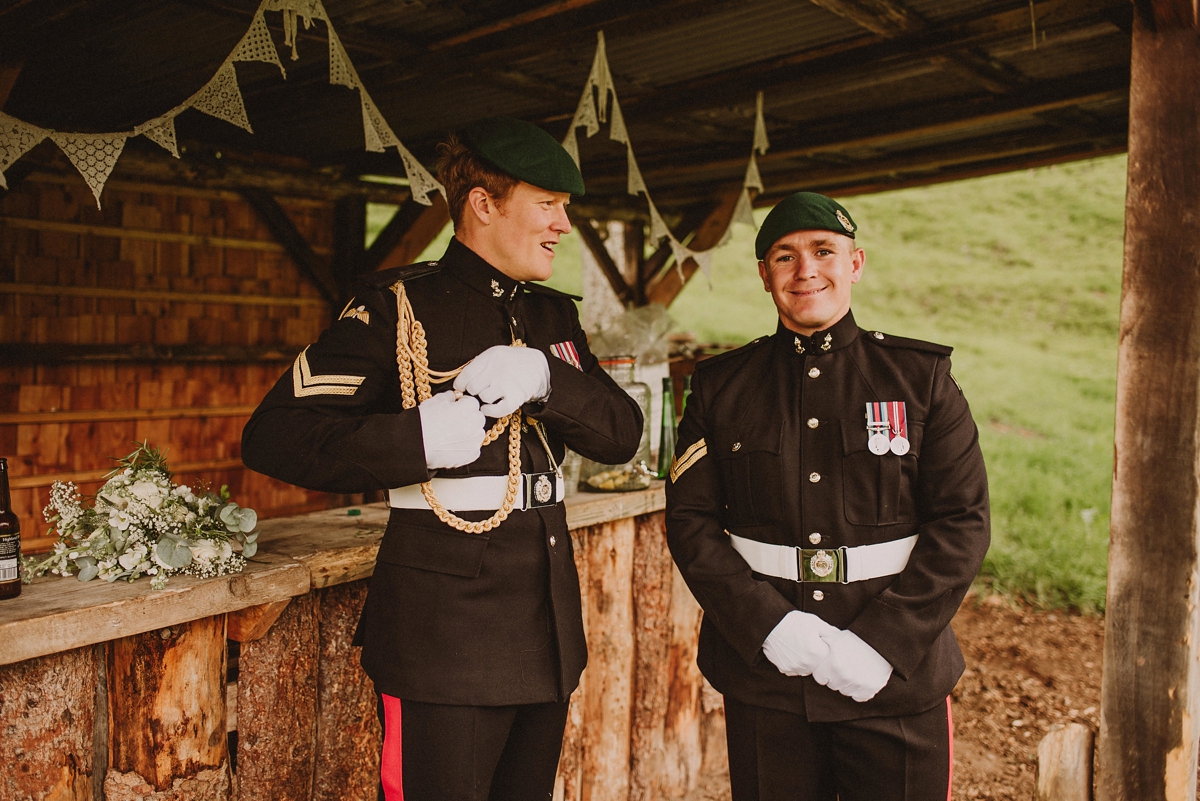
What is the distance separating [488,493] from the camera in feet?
5.58

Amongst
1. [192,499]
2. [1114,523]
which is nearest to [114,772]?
[192,499]

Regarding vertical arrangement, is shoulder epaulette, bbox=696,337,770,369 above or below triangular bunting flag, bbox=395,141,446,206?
below

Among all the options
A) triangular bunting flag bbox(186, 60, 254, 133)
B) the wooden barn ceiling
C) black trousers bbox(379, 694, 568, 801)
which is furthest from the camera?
the wooden barn ceiling

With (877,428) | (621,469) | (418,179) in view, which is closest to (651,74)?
(418,179)

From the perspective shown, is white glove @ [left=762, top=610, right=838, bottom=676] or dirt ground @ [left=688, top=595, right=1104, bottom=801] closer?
white glove @ [left=762, top=610, right=838, bottom=676]

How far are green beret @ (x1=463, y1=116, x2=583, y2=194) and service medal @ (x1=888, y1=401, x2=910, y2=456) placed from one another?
773 mm

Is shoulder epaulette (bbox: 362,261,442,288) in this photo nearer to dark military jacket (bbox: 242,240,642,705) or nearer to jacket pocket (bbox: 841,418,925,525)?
dark military jacket (bbox: 242,240,642,705)

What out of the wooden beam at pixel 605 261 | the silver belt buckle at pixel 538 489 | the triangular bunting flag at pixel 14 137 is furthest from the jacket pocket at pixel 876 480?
the wooden beam at pixel 605 261

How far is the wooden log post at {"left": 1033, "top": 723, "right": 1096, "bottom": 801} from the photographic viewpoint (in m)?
2.24

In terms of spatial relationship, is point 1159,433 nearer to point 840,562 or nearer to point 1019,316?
point 840,562

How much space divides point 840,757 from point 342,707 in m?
1.13

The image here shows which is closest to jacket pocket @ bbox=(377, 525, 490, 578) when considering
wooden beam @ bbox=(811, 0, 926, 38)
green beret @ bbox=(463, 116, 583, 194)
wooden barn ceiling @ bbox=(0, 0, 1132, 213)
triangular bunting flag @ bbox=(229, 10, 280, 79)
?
green beret @ bbox=(463, 116, 583, 194)

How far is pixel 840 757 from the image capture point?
1.79 metres

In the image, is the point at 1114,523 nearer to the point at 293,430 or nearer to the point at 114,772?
the point at 293,430
